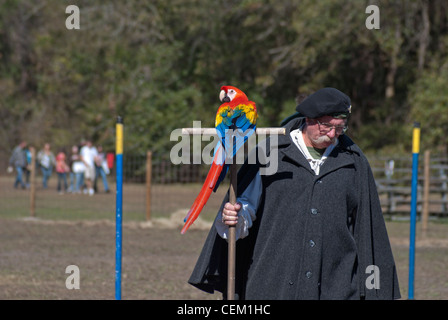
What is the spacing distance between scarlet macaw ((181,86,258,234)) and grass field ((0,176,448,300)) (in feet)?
16.2

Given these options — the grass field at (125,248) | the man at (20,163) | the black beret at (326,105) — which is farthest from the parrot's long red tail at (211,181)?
the man at (20,163)

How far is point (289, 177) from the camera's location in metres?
4.04

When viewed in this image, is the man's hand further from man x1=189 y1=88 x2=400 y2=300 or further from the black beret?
the black beret

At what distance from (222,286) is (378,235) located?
0.91 meters

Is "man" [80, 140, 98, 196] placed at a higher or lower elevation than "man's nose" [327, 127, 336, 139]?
lower

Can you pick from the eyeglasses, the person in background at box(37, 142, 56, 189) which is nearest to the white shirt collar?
the eyeglasses

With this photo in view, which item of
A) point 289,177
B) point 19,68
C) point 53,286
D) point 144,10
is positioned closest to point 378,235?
point 289,177

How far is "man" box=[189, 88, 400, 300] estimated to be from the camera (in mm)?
3934

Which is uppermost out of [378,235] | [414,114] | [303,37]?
[303,37]

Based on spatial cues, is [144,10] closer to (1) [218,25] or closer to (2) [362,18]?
(1) [218,25]

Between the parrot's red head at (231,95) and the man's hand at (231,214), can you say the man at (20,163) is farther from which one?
the parrot's red head at (231,95)

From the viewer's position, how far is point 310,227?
395 cm

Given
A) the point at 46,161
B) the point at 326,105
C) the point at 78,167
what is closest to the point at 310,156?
the point at 326,105

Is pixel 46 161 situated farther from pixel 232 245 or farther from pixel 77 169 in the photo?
pixel 232 245
